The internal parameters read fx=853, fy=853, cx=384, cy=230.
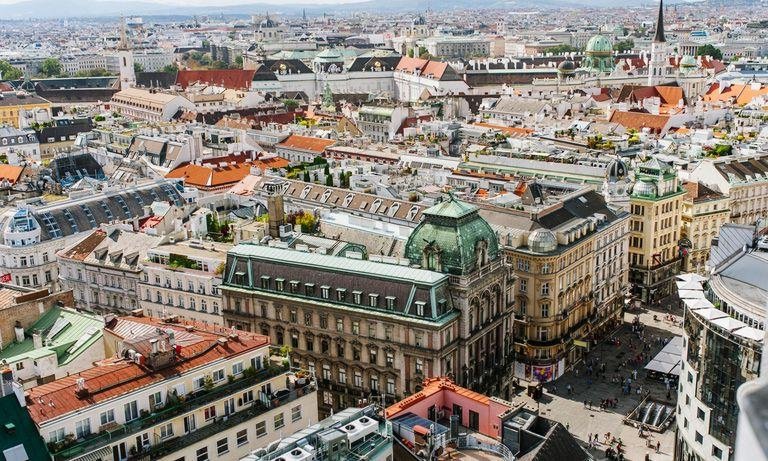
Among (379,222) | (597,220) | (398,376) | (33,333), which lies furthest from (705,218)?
(33,333)

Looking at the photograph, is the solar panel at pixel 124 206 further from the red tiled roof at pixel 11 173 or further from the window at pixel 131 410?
the window at pixel 131 410

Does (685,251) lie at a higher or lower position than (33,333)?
lower

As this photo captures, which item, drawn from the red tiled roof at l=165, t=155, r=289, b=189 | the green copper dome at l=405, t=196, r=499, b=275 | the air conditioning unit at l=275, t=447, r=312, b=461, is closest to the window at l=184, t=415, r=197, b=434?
the air conditioning unit at l=275, t=447, r=312, b=461

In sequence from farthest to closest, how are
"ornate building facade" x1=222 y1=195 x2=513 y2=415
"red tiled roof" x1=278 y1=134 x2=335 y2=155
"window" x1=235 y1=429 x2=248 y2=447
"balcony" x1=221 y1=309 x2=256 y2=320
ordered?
"red tiled roof" x1=278 y1=134 x2=335 y2=155
"balcony" x1=221 y1=309 x2=256 y2=320
"ornate building facade" x1=222 y1=195 x2=513 y2=415
"window" x1=235 y1=429 x2=248 y2=447

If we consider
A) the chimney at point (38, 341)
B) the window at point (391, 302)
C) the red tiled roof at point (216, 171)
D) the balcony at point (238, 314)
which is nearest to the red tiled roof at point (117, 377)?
the chimney at point (38, 341)

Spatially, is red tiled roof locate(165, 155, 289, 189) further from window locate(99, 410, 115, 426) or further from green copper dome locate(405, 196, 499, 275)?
window locate(99, 410, 115, 426)

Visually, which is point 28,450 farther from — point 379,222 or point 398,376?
point 379,222

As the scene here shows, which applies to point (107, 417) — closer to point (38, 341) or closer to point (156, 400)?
point (156, 400)
